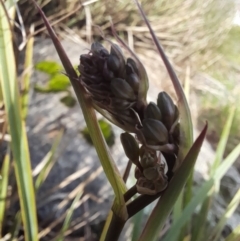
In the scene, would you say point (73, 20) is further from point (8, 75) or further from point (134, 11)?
point (8, 75)

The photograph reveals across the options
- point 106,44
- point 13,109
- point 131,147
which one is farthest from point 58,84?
point 131,147

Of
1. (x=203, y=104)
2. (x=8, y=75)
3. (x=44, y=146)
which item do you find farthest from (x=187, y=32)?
(x=8, y=75)

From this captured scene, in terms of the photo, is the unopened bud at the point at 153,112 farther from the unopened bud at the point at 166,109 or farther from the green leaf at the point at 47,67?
the green leaf at the point at 47,67

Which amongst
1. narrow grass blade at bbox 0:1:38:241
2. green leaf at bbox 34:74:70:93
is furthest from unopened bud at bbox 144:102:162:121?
green leaf at bbox 34:74:70:93

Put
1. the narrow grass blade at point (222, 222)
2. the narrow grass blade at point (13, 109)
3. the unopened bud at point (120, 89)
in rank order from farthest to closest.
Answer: the narrow grass blade at point (222, 222), the narrow grass blade at point (13, 109), the unopened bud at point (120, 89)

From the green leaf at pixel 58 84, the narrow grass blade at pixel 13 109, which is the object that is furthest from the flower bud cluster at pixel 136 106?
the green leaf at pixel 58 84

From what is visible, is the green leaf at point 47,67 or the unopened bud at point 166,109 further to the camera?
the green leaf at point 47,67

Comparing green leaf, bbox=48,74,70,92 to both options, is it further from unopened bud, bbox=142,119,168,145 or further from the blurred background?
unopened bud, bbox=142,119,168,145

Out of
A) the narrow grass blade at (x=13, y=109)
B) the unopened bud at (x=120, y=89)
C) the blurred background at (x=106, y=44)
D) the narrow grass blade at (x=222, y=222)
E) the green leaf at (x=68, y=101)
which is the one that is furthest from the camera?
the green leaf at (x=68, y=101)
